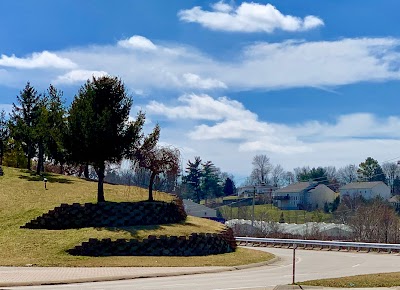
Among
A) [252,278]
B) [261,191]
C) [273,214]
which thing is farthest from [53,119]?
[261,191]

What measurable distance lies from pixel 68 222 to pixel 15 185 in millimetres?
9645

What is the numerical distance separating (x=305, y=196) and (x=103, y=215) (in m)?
84.4

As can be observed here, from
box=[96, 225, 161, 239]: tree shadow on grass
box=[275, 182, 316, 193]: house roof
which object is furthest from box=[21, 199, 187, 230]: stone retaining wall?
box=[275, 182, 316, 193]: house roof

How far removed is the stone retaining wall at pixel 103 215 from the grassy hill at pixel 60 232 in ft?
3.00

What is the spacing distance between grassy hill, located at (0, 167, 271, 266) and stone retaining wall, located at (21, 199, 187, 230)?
916 mm

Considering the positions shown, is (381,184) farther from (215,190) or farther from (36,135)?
(36,135)

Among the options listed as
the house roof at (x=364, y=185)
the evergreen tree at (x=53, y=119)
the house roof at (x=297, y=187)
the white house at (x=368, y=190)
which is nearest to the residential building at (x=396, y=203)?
the white house at (x=368, y=190)

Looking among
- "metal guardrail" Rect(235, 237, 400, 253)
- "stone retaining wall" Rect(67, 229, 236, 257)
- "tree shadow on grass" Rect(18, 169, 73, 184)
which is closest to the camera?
"stone retaining wall" Rect(67, 229, 236, 257)

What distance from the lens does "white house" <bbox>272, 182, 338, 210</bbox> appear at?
11119 cm

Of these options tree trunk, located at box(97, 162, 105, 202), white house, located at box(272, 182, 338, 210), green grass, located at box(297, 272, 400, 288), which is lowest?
green grass, located at box(297, 272, 400, 288)

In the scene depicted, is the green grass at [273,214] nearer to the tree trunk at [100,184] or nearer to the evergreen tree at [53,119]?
the evergreen tree at [53,119]

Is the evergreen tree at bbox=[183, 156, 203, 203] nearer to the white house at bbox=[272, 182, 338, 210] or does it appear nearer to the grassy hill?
the white house at bbox=[272, 182, 338, 210]

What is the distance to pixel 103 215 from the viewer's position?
1251 inches

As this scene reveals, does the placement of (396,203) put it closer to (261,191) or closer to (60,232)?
(261,191)
